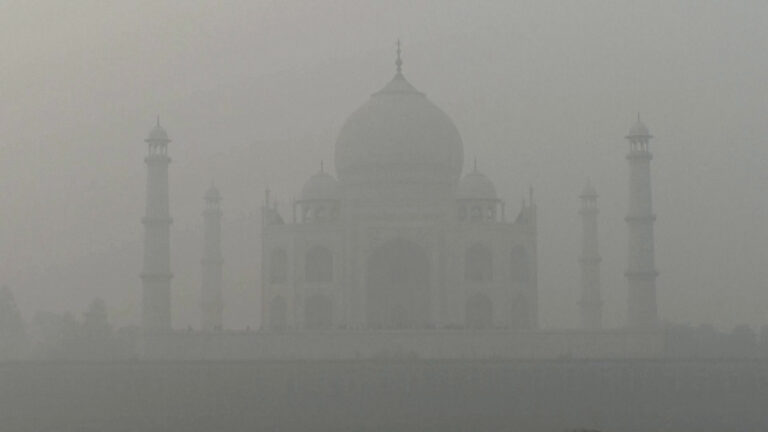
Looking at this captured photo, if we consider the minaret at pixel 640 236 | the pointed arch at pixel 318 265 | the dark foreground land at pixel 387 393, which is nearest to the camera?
the dark foreground land at pixel 387 393

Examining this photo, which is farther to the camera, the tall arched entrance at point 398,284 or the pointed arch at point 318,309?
→ the pointed arch at point 318,309

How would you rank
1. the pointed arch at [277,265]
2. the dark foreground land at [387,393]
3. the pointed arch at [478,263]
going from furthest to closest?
the pointed arch at [277,265], the pointed arch at [478,263], the dark foreground land at [387,393]

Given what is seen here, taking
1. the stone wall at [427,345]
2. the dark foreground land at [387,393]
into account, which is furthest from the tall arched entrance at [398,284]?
the dark foreground land at [387,393]

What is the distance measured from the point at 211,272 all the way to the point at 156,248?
5274 millimetres

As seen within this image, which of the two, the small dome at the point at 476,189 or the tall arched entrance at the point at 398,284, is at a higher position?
the small dome at the point at 476,189

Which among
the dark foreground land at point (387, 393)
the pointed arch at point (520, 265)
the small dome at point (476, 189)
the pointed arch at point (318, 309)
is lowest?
the dark foreground land at point (387, 393)

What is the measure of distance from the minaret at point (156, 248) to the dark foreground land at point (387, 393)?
21.4ft

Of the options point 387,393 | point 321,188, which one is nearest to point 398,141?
point 321,188

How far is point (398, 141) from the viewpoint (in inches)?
2018

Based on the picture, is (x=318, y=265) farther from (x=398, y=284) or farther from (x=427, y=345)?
(x=427, y=345)

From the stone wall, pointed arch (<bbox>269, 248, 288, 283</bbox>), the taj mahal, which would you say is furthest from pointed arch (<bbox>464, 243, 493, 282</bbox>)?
pointed arch (<bbox>269, 248, 288, 283</bbox>)

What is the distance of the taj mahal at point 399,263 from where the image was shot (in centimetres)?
4596

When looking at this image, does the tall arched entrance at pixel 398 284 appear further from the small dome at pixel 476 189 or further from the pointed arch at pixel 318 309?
the small dome at pixel 476 189

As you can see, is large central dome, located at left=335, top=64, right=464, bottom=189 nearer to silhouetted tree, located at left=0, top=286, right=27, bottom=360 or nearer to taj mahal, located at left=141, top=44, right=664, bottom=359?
taj mahal, located at left=141, top=44, right=664, bottom=359
